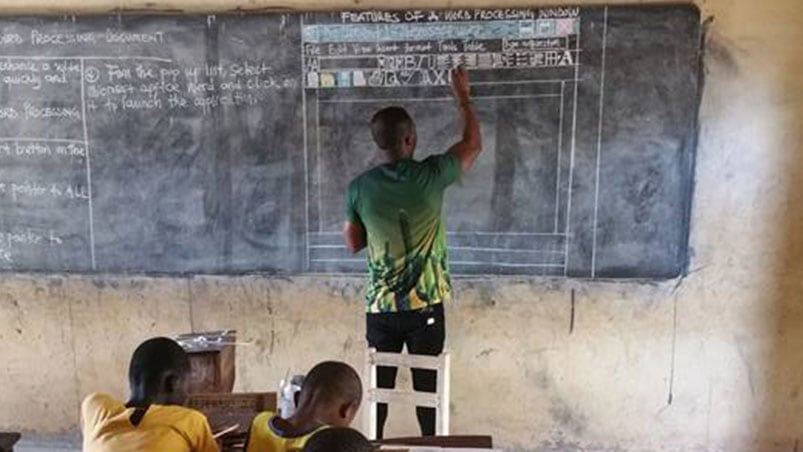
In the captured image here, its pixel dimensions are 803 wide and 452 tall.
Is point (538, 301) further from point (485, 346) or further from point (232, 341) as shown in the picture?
point (232, 341)

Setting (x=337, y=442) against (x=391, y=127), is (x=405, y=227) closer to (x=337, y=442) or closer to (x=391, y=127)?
(x=391, y=127)

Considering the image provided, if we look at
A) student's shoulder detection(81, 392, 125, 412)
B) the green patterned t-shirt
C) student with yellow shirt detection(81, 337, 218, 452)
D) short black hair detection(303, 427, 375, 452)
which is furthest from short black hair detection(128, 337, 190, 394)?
the green patterned t-shirt

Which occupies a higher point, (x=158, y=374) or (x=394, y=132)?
(x=394, y=132)

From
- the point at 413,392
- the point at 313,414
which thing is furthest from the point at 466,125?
the point at 313,414

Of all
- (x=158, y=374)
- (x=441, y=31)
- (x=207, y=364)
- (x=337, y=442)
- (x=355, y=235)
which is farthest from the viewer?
(x=441, y=31)

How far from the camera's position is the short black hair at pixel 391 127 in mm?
2781

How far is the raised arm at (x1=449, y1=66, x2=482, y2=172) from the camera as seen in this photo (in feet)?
9.74

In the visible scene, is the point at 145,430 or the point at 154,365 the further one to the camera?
the point at 154,365

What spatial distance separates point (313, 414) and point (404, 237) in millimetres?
1064

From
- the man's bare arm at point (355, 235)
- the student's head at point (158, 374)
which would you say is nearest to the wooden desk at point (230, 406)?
the student's head at point (158, 374)

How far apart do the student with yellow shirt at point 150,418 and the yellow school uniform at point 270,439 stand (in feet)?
0.42

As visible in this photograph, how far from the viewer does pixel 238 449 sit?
203 cm

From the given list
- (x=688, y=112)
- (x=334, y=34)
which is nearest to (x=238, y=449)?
(x=334, y=34)

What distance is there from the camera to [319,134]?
131 inches
